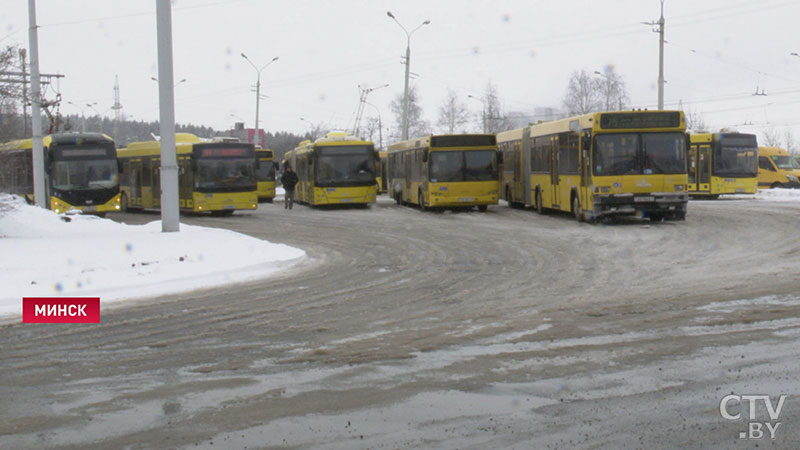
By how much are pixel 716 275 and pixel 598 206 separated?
34.9 feet

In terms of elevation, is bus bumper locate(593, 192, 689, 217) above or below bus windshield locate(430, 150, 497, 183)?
below

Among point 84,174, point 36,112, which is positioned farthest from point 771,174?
point 36,112

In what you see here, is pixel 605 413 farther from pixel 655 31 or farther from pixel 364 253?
pixel 655 31

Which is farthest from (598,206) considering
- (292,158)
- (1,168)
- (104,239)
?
(292,158)

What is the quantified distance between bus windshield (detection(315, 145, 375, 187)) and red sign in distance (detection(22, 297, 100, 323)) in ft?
81.3

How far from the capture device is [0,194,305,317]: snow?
12102mm

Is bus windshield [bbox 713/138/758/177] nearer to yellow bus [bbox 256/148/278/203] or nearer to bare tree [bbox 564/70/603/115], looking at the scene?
yellow bus [bbox 256/148/278/203]

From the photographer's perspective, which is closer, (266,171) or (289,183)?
(289,183)

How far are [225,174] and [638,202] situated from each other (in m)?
16.0

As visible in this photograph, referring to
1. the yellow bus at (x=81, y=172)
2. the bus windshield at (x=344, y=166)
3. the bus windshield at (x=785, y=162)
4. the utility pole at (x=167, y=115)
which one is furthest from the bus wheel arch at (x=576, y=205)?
the bus windshield at (x=785, y=162)

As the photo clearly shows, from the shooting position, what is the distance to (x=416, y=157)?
34.5 metres

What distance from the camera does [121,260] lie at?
47.2 ft

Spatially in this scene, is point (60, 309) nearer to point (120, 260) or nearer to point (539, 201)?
point (120, 260)

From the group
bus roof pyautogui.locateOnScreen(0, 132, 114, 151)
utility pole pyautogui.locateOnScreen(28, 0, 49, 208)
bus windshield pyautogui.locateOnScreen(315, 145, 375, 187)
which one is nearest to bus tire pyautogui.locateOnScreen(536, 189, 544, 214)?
bus windshield pyautogui.locateOnScreen(315, 145, 375, 187)
